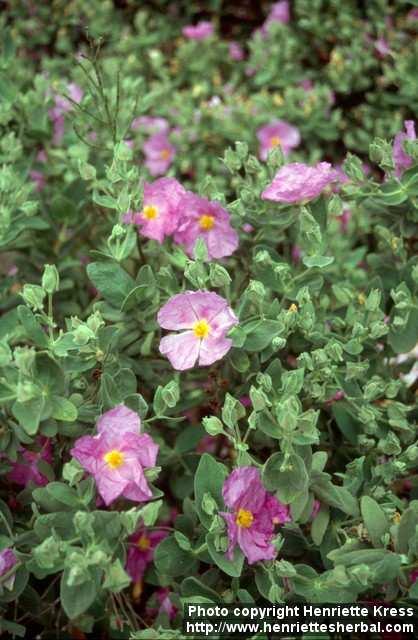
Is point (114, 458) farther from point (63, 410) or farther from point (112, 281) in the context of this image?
point (112, 281)

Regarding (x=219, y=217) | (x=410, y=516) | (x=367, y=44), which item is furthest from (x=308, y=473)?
(x=367, y=44)

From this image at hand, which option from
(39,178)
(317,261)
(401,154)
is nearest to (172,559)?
(317,261)

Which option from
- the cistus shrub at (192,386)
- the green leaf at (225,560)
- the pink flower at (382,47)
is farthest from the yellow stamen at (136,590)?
the pink flower at (382,47)

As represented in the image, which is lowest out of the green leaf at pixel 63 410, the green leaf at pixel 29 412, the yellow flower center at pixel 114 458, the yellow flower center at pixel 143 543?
the yellow flower center at pixel 143 543

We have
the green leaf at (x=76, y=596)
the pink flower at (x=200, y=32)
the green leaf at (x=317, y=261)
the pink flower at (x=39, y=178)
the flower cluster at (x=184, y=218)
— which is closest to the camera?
the green leaf at (x=76, y=596)

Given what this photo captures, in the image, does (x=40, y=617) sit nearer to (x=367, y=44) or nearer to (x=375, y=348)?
(x=375, y=348)

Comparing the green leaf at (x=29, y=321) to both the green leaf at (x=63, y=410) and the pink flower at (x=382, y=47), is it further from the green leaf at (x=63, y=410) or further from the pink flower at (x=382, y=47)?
the pink flower at (x=382, y=47)
